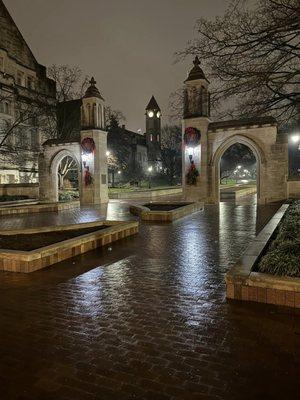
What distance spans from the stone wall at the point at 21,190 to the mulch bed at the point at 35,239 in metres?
20.8

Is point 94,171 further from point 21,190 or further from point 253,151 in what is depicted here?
point 253,151

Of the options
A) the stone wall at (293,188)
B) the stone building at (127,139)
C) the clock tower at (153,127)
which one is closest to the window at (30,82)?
the stone building at (127,139)

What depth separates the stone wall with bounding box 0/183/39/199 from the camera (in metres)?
29.4

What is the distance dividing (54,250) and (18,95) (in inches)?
1630

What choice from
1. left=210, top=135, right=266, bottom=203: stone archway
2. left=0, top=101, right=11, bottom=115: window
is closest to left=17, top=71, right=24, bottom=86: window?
left=0, top=101, right=11, bottom=115: window

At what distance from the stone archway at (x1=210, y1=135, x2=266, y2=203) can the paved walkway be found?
15.8 m

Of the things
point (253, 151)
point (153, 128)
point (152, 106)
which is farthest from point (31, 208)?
point (152, 106)

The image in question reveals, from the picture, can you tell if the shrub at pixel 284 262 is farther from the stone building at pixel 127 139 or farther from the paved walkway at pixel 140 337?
the stone building at pixel 127 139

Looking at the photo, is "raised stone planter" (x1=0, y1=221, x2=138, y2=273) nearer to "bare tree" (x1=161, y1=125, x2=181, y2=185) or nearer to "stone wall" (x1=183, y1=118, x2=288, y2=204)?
"stone wall" (x1=183, y1=118, x2=288, y2=204)

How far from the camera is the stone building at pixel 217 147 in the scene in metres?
21.1

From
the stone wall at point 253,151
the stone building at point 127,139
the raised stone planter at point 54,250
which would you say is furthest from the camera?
the stone building at point 127,139

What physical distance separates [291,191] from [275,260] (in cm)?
1727

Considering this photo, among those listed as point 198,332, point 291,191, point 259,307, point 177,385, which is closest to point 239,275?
point 259,307

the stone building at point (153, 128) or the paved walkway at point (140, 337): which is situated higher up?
the stone building at point (153, 128)
